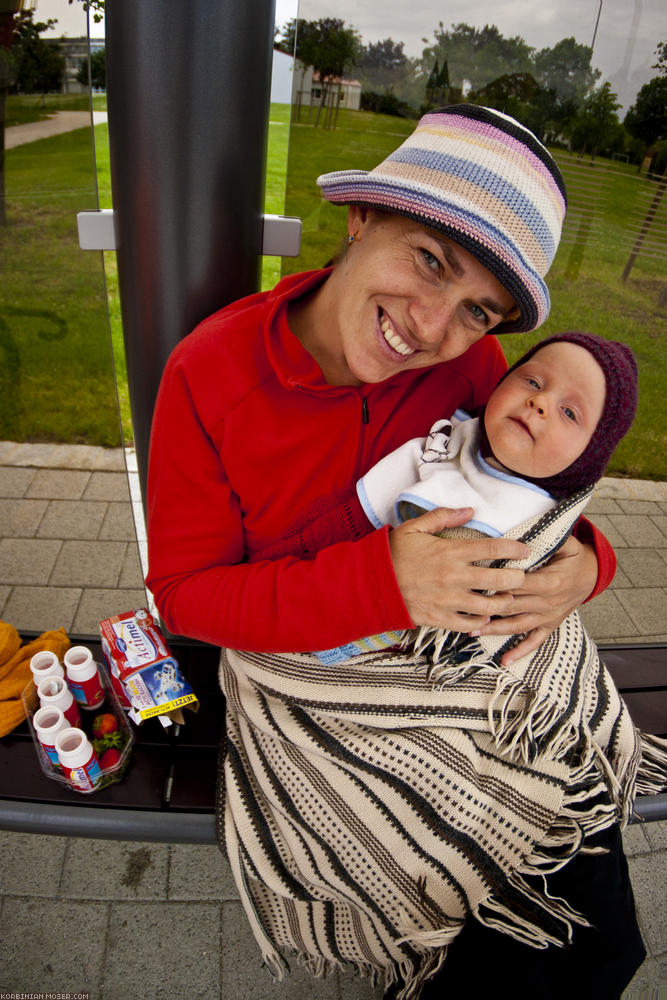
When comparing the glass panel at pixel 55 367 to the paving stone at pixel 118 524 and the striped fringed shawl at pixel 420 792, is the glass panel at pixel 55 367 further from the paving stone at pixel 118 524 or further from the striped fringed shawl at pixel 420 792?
the striped fringed shawl at pixel 420 792

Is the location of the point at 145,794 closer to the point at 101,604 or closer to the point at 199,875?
the point at 199,875

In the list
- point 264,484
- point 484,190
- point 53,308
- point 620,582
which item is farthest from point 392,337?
point 620,582

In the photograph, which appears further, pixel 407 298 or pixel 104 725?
pixel 104 725

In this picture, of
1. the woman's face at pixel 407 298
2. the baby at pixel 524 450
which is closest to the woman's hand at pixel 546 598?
the baby at pixel 524 450

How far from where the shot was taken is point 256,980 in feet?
5.98

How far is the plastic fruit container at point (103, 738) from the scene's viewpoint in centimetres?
153

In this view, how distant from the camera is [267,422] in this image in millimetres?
1365

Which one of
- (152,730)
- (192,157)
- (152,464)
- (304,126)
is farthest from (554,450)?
(152,730)

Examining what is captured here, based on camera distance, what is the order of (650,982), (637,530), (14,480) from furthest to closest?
1. (637,530)
2. (14,480)
3. (650,982)

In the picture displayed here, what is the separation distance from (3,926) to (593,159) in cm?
301

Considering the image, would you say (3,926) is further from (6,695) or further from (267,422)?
(267,422)

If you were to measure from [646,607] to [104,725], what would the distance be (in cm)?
268

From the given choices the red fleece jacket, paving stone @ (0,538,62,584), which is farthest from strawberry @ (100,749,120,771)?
paving stone @ (0,538,62,584)

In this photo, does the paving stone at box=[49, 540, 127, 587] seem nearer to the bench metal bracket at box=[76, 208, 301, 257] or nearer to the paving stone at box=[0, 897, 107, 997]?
the paving stone at box=[0, 897, 107, 997]
